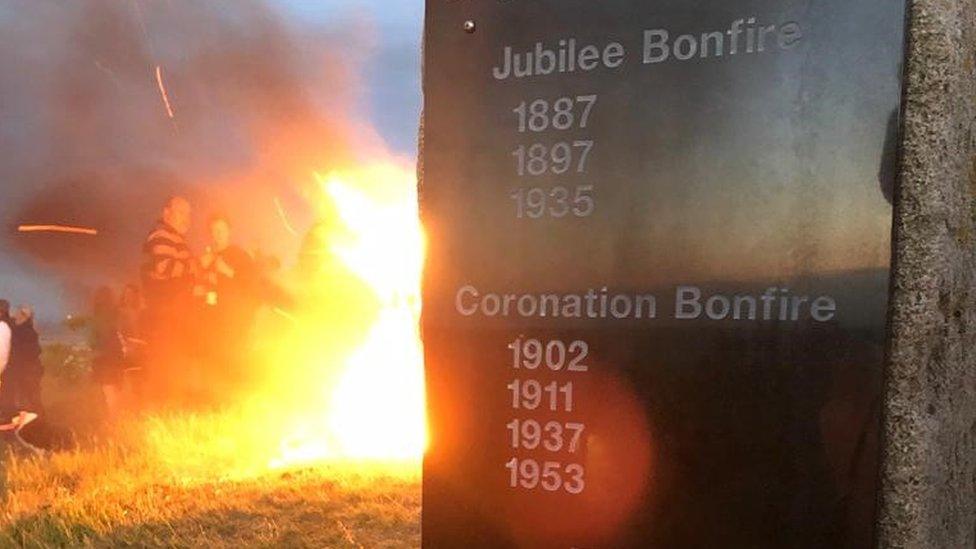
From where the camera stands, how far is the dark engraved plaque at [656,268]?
5.31 feet

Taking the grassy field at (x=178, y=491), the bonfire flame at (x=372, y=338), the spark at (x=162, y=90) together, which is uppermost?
the spark at (x=162, y=90)

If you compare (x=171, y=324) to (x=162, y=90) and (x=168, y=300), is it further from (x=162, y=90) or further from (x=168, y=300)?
(x=162, y=90)

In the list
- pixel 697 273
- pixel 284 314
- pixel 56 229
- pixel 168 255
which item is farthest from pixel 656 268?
pixel 284 314

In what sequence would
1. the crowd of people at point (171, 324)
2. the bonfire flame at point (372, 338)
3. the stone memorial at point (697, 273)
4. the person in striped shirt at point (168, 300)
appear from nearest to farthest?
the stone memorial at point (697, 273), the crowd of people at point (171, 324), the person in striped shirt at point (168, 300), the bonfire flame at point (372, 338)

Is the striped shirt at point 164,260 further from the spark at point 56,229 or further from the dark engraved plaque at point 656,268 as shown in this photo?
the dark engraved plaque at point 656,268

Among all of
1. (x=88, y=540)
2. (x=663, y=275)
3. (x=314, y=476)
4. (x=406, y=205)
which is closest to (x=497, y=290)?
(x=663, y=275)

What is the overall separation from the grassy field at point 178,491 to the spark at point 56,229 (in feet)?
3.56

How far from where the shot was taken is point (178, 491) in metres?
5.48

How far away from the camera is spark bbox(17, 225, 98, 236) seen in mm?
6691

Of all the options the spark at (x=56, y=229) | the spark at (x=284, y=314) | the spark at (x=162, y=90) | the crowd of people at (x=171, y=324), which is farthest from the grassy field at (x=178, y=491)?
the spark at (x=162, y=90)

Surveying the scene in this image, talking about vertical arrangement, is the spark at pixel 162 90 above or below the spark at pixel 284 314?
above

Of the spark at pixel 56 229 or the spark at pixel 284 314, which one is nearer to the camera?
the spark at pixel 56 229

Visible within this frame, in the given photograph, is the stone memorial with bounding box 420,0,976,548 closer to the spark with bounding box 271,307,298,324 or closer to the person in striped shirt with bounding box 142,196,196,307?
the person in striped shirt with bounding box 142,196,196,307

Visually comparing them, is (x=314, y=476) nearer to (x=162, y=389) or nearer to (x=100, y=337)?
(x=162, y=389)
